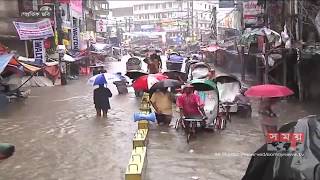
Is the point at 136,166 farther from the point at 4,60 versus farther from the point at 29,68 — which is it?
the point at 29,68

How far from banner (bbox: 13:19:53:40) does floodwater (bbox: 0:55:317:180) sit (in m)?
9.23

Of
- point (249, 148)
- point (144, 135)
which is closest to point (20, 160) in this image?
point (144, 135)

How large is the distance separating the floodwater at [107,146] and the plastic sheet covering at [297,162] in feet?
16.3

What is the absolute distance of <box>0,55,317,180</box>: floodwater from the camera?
883 cm

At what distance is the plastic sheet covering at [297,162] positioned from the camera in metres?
3.02

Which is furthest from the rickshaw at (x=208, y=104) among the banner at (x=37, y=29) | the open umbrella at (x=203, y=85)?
the banner at (x=37, y=29)

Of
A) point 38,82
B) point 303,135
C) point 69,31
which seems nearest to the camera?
point 303,135

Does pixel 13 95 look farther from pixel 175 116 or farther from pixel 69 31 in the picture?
pixel 69 31

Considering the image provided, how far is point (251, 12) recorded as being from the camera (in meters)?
30.5

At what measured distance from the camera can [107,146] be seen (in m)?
11.2

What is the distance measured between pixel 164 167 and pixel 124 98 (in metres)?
11.8

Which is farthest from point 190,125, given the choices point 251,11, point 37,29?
point 251,11

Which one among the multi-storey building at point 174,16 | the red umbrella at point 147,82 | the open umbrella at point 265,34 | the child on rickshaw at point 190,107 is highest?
the multi-storey building at point 174,16

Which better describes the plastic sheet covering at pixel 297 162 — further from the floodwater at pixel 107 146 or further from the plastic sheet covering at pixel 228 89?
the plastic sheet covering at pixel 228 89
